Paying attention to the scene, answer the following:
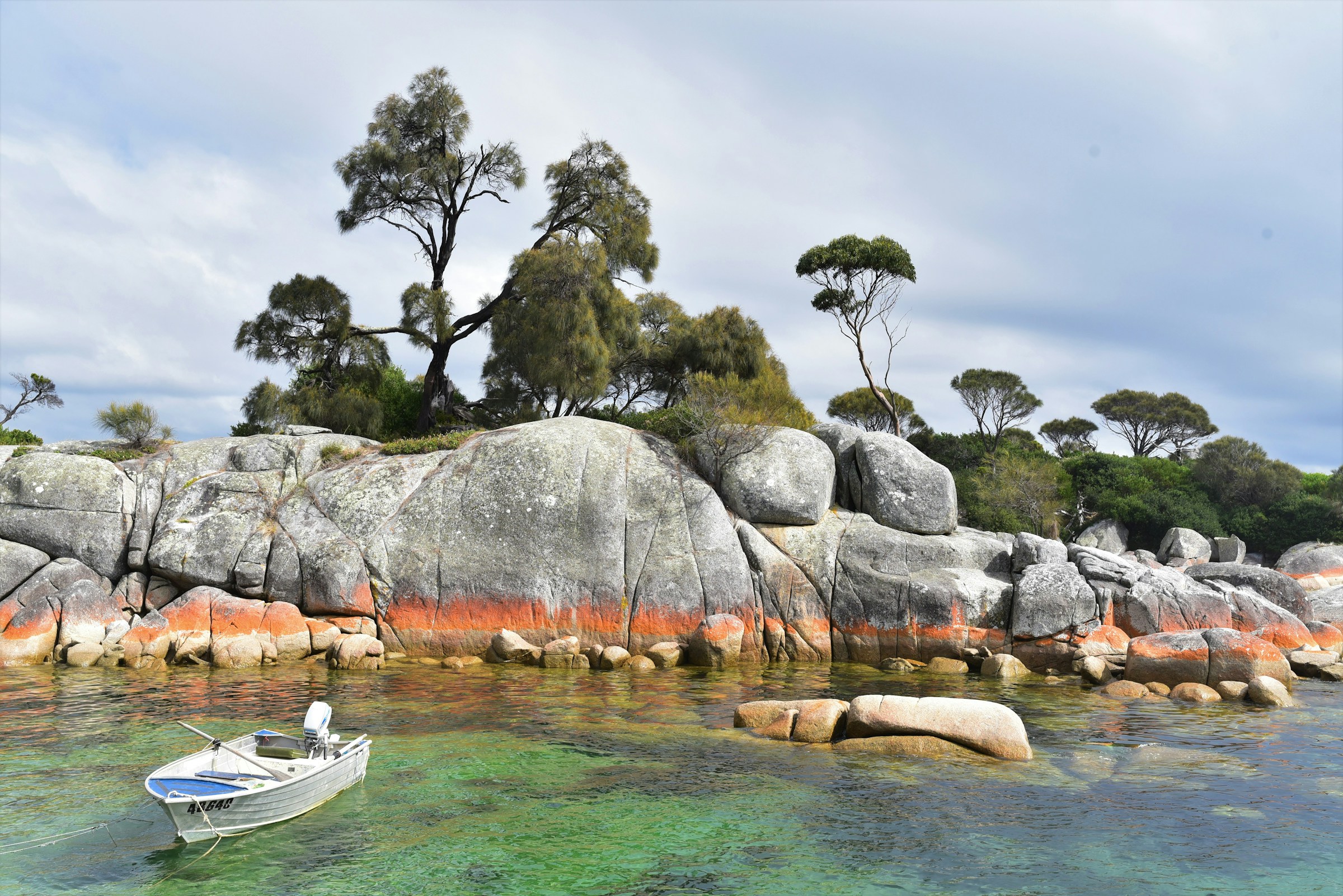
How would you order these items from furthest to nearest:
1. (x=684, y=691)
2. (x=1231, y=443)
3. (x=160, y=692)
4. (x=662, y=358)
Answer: (x=1231, y=443), (x=662, y=358), (x=684, y=691), (x=160, y=692)

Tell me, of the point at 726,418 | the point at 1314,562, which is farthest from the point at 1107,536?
the point at 726,418

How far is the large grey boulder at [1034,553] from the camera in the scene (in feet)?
92.2

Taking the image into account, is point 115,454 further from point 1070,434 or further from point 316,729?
point 1070,434

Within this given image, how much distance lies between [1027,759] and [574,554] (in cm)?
1587

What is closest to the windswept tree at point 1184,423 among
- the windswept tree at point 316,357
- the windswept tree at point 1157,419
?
the windswept tree at point 1157,419

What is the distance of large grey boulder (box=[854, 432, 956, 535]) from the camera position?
3002cm

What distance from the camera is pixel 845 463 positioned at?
32.2m

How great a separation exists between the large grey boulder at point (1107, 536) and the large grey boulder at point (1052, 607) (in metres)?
34.5

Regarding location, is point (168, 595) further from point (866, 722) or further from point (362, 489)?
→ point (866, 722)

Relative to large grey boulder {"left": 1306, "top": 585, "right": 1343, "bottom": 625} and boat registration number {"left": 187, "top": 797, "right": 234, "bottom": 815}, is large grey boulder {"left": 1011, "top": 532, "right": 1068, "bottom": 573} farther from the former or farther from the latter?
boat registration number {"left": 187, "top": 797, "right": 234, "bottom": 815}

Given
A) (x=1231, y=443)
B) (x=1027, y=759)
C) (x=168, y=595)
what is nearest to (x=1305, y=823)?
(x=1027, y=759)

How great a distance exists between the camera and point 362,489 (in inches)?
1192

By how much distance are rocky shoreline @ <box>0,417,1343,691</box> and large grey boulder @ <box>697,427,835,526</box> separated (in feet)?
0.32

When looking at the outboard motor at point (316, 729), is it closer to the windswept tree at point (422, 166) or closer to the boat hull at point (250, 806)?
the boat hull at point (250, 806)
